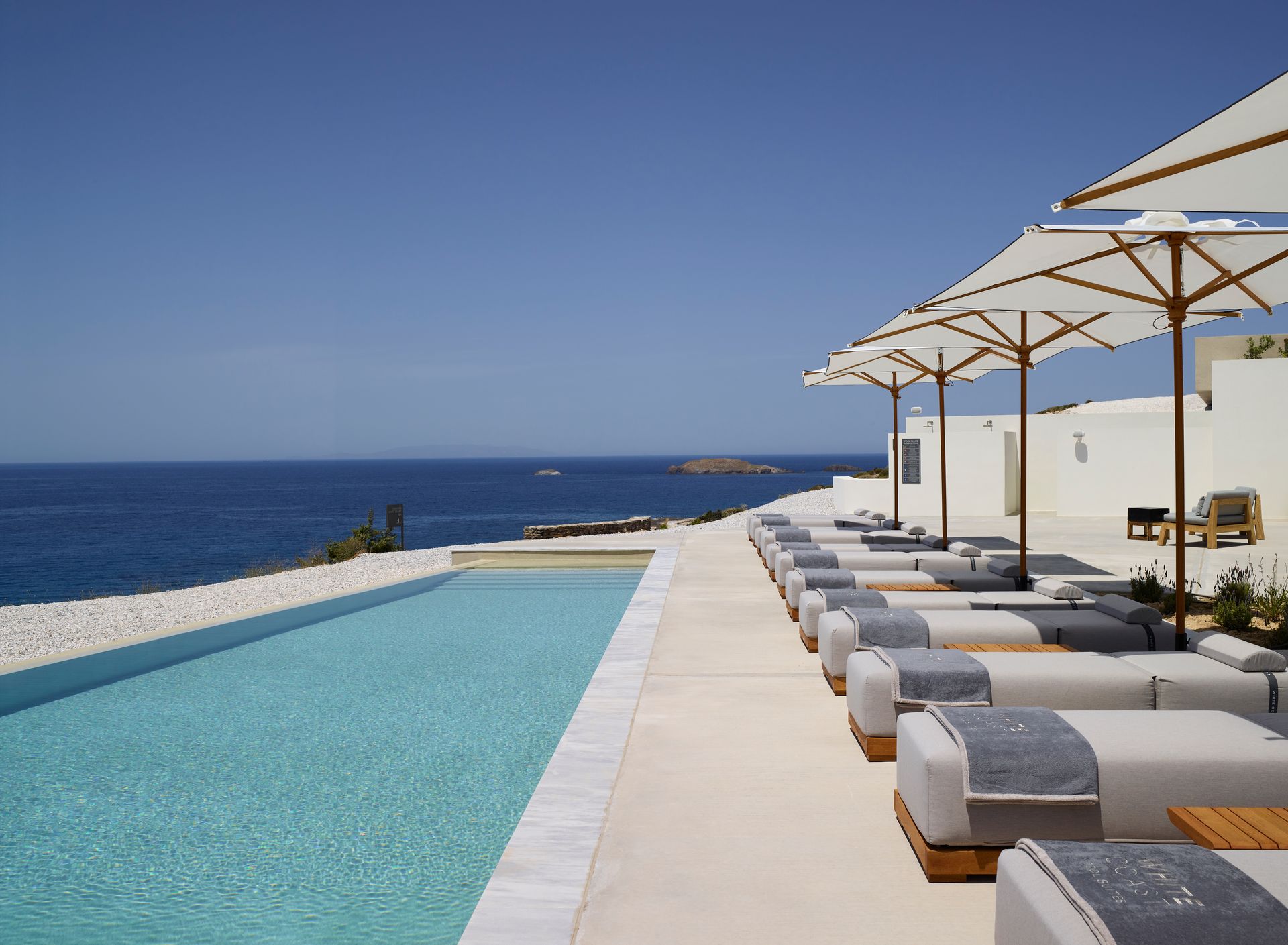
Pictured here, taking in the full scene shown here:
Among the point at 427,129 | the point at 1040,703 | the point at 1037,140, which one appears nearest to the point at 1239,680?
the point at 1040,703

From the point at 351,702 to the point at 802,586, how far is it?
3459mm

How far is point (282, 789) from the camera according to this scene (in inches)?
165

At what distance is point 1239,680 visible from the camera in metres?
3.62

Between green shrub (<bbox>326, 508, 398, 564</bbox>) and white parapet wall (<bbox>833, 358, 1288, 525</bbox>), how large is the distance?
11516 mm

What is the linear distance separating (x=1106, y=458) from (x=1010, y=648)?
12.7m

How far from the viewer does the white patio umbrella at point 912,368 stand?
9.77 m

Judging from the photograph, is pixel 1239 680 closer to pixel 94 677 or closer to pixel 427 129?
pixel 94 677

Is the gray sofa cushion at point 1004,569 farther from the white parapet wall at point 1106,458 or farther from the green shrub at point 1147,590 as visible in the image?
the white parapet wall at point 1106,458

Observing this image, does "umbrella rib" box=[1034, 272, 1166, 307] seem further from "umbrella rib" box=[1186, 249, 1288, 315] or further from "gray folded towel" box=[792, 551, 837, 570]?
"gray folded towel" box=[792, 551, 837, 570]

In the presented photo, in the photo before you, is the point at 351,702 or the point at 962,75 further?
the point at 962,75

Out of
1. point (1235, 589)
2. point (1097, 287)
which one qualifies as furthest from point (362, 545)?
point (1097, 287)

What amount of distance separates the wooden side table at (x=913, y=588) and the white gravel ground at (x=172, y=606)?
6558mm

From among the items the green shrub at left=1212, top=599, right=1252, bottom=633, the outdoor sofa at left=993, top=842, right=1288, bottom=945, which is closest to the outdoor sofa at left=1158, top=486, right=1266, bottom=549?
the green shrub at left=1212, top=599, right=1252, bottom=633

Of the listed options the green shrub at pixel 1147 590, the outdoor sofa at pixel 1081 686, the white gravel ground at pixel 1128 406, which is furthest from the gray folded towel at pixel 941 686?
the white gravel ground at pixel 1128 406
